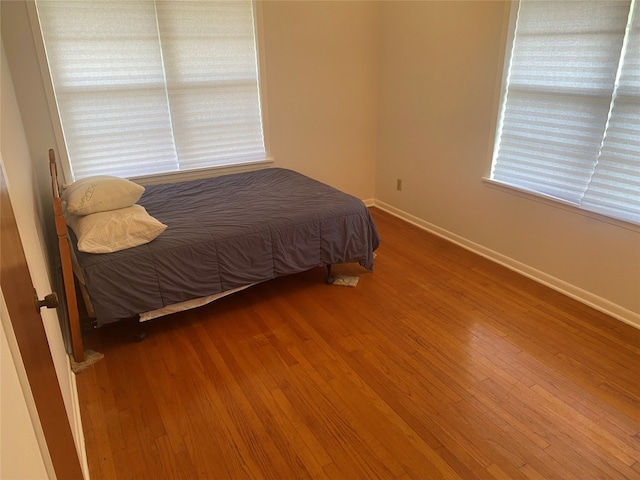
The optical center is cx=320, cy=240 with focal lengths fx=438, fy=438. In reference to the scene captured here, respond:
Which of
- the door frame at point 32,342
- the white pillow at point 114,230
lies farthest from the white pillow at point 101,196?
the door frame at point 32,342

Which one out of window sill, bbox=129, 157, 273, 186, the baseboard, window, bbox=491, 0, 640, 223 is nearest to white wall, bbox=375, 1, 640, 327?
the baseboard

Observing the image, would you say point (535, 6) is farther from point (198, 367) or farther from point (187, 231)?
point (198, 367)

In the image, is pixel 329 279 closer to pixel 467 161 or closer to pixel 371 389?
pixel 371 389

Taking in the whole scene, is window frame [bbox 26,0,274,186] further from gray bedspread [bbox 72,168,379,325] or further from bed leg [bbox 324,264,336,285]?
bed leg [bbox 324,264,336,285]

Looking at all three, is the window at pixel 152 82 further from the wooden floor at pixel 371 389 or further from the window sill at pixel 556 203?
the window sill at pixel 556 203

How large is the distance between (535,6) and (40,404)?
129 inches

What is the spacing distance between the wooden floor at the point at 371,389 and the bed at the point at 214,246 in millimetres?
252

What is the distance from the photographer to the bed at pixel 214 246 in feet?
7.52

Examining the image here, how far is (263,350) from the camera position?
7.97 ft

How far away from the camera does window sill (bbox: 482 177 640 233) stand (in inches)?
102

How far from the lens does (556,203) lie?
292 centimetres

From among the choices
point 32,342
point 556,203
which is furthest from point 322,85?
point 32,342

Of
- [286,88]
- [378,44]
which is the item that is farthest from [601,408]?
[378,44]

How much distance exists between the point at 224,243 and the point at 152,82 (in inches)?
64.6
